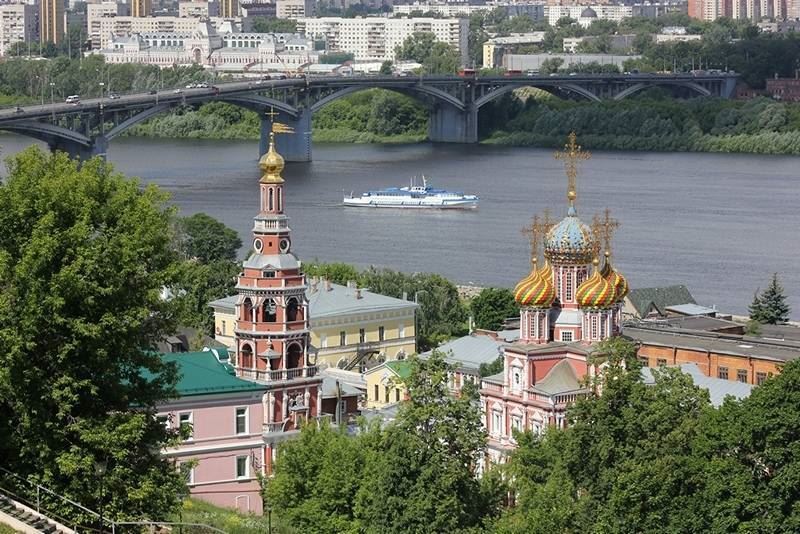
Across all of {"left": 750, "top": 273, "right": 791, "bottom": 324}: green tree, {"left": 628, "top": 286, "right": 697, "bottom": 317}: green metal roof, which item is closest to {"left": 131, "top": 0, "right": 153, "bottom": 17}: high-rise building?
{"left": 628, "top": 286, "right": 697, "bottom": 317}: green metal roof

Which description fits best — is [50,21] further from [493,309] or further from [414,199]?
[493,309]

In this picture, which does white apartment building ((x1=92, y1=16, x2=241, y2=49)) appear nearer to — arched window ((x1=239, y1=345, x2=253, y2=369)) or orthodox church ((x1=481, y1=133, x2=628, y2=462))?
arched window ((x1=239, y1=345, x2=253, y2=369))

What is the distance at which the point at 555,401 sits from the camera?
62.0ft

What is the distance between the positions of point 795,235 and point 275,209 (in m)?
20.4

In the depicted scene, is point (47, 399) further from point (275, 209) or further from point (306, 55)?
point (306, 55)

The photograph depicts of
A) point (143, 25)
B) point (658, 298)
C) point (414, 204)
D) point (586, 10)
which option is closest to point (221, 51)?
point (143, 25)

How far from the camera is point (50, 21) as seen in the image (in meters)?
124

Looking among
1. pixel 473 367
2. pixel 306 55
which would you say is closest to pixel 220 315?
pixel 473 367

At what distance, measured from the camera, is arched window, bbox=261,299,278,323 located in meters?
20.1

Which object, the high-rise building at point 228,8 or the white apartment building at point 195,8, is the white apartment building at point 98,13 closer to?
the white apartment building at point 195,8

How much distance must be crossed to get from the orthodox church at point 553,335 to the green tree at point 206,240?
1290 cm

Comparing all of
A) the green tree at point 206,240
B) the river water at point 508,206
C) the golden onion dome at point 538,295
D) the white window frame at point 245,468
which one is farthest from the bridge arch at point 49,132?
the golden onion dome at point 538,295

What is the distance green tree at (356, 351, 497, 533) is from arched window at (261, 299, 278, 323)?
15.1 ft

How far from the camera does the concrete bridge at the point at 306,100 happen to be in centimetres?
5224
